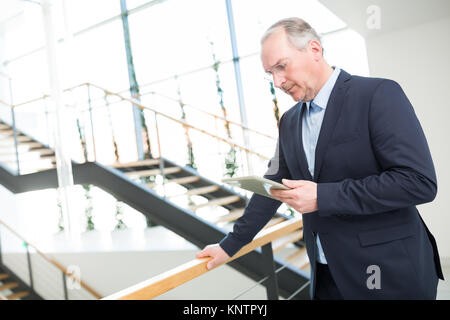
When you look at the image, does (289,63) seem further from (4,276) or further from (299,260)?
(4,276)

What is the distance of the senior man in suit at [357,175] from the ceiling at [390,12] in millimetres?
1826

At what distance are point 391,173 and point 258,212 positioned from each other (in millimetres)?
530

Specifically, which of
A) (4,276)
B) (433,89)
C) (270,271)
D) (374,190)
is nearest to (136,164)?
(270,271)

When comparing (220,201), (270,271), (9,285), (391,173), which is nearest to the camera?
(391,173)

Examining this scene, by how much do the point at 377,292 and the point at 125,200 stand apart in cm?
324

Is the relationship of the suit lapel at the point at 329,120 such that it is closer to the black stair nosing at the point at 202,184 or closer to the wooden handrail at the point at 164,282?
the wooden handrail at the point at 164,282

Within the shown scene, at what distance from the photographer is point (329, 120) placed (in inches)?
38.1

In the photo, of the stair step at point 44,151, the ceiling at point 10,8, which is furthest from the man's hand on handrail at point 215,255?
the ceiling at point 10,8

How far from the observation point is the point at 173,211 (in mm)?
3506

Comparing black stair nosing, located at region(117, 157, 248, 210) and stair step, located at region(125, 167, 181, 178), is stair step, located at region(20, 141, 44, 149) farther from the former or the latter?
stair step, located at region(125, 167, 181, 178)

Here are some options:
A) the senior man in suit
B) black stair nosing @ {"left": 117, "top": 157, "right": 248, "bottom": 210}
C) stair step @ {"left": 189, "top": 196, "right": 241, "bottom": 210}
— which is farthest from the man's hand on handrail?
black stair nosing @ {"left": 117, "top": 157, "right": 248, "bottom": 210}

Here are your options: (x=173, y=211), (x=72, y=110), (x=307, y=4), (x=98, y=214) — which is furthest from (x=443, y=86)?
(x=98, y=214)
